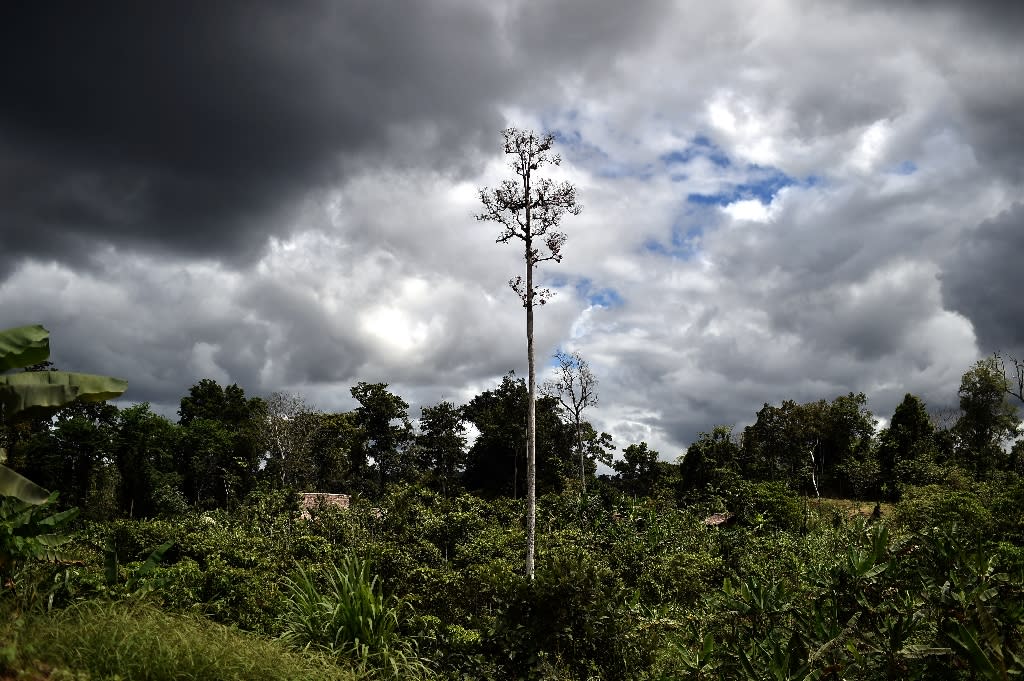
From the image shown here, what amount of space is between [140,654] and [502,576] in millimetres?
2641

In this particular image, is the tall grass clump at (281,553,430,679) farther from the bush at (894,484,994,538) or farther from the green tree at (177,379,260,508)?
the green tree at (177,379,260,508)

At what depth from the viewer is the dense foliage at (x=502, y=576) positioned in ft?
8.72

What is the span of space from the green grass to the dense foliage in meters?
0.02

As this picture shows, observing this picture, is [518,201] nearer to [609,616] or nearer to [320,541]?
[320,541]

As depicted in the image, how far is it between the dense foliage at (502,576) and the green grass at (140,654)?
0.02 meters

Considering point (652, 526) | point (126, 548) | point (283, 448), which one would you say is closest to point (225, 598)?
point (126, 548)

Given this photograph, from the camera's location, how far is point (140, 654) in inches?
185

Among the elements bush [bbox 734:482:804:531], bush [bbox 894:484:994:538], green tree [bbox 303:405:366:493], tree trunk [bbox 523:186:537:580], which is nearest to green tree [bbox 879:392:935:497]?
bush [bbox 734:482:804:531]

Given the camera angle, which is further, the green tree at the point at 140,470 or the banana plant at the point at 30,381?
the green tree at the point at 140,470

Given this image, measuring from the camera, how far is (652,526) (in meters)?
17.3

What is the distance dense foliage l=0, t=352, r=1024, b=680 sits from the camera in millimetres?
2658

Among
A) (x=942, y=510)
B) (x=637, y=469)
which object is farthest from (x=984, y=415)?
(x=942, y=510)

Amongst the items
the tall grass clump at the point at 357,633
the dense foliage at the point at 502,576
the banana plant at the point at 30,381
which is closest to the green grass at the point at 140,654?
the dense foliage at the point at 502,576

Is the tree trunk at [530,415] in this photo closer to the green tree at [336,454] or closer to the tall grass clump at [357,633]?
the tall grass clump at [357,633]
